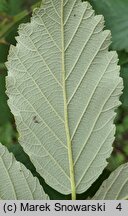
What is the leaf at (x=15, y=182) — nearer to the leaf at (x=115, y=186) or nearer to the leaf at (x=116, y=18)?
the leaf at (x=115, y=186)

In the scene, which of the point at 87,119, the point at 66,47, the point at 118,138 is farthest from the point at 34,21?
the point at 118,138

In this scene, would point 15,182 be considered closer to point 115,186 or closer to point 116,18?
point 115,186

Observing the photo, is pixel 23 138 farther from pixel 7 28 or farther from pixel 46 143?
pixel 7 28

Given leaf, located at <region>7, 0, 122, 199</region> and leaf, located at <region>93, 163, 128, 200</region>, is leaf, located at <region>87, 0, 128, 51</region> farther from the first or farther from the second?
leaf, located at <region>93, 163, 128, 200</region>

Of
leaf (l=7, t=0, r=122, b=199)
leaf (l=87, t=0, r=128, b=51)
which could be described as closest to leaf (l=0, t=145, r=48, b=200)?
leaf (l=7, t=0, r=122, b=199)

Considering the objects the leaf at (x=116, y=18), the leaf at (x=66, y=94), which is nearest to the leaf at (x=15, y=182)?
the leaf at (x=66, y=94)

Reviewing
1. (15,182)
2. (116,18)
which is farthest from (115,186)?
(116,18)
